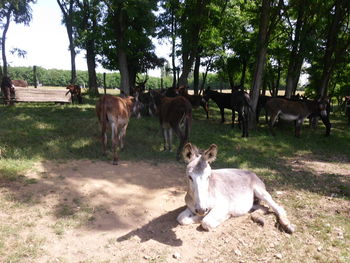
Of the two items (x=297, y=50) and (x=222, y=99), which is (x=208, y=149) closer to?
(x=222, y=99)

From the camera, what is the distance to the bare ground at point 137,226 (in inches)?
143

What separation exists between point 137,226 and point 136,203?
775 millimetres

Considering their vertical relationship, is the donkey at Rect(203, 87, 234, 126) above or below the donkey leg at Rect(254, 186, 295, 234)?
above

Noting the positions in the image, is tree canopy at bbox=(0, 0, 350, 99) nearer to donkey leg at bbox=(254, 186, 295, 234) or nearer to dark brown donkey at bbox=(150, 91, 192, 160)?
dark brown donkey at bbox=(150, 91, 192, 160)

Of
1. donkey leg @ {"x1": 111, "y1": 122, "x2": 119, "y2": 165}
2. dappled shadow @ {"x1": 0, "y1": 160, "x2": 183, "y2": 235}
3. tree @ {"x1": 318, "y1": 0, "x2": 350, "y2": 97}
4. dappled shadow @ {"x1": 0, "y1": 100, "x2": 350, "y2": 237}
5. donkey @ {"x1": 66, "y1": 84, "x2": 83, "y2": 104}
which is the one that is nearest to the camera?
dappled shadow @ {"x1": 0, "y1": 160, "x2": 183, "y2": 235}

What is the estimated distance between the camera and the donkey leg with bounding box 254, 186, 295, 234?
4219mm

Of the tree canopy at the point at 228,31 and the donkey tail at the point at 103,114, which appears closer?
the donkey tail at the point at 103,114

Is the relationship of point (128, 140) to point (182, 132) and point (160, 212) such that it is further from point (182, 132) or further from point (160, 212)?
point (160, 212)

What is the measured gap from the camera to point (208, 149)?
3977 millimetres

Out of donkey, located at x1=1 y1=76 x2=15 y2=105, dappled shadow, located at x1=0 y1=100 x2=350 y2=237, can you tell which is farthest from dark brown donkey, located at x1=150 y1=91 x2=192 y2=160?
donkey, located at x1=1 y1=76 x2=15 y2=105

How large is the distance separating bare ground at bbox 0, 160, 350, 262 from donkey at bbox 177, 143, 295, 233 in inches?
5.6

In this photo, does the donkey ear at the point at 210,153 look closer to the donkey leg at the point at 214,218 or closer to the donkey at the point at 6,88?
the donkey leg at the point at 214,218

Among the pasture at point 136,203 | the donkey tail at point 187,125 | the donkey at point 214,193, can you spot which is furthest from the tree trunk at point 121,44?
the donkey at point 214,193

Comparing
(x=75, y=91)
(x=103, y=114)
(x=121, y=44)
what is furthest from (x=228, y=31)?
(x=103, y=114)
